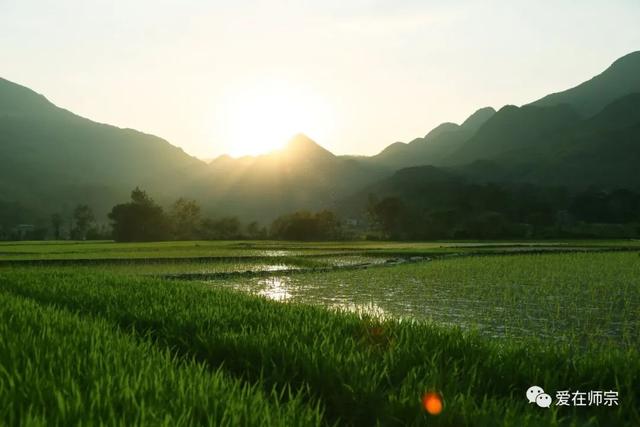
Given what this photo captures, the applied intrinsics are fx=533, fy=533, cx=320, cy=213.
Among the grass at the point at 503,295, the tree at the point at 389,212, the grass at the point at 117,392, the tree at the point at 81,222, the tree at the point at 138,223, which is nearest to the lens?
the grass at the point at 117,392

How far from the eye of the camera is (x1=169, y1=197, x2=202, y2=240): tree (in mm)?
76438

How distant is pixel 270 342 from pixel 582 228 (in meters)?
90.4

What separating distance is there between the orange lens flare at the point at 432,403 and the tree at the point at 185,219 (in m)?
74.0

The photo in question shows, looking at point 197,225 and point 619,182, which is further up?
point 619,182

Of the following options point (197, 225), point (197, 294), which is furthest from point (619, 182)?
point (197, 294)

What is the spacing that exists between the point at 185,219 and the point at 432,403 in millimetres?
77008

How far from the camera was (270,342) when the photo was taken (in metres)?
5.62

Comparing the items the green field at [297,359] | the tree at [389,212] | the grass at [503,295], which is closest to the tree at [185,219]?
the tree at [389,212]

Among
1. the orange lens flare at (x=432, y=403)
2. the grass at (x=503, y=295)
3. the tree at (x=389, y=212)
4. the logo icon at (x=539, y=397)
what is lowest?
the grass at (x=503, y=295)

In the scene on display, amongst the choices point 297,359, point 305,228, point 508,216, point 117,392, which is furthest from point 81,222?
point 117,392

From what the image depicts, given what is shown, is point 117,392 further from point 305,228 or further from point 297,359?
point 305,228

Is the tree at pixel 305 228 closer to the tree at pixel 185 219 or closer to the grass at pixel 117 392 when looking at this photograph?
the tree at pixel 185 219

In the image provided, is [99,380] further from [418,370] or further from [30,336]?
[418,370]

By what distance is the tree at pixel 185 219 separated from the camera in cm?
7644
